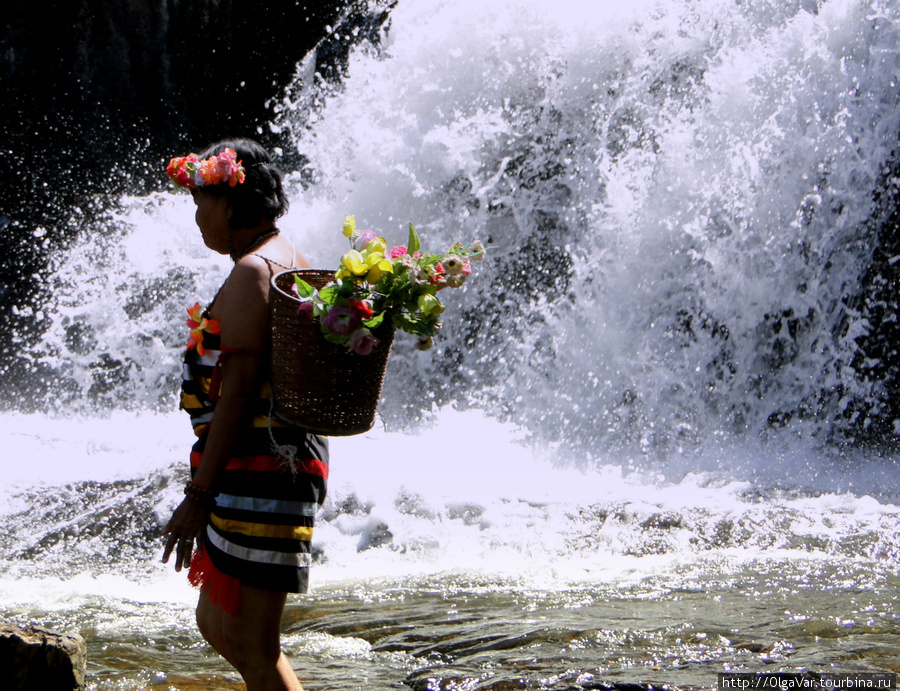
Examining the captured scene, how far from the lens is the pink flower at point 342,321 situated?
1.73 metres

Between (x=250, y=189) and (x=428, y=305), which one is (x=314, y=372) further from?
(x=250, y=189)

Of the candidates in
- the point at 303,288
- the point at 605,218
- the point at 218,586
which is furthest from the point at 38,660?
the point at 605,218

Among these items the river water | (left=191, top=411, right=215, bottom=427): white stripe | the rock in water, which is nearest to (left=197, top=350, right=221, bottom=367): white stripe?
(left=191, top=411, right=215, bottom=427): white stripe

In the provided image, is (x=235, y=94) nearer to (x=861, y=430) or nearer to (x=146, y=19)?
(x=146, y=19)

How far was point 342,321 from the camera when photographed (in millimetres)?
1740

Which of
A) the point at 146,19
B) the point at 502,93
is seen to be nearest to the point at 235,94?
the point at 146,19

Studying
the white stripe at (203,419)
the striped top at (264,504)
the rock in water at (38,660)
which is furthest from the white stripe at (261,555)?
the rock in water at (38,660)

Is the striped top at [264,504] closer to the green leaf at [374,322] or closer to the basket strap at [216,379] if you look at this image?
the basket strap at [216,379]

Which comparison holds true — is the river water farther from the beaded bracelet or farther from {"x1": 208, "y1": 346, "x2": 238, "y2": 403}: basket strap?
{"x1": 208, "y1": 346, "x2": 238, "y2": 403}: basket strap

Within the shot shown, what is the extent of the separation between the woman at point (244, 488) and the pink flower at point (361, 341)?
8.9 inches

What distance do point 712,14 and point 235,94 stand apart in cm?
802

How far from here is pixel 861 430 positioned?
22.9 feet

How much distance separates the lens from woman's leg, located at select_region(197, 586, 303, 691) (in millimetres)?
1782

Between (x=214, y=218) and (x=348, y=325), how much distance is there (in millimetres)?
524
